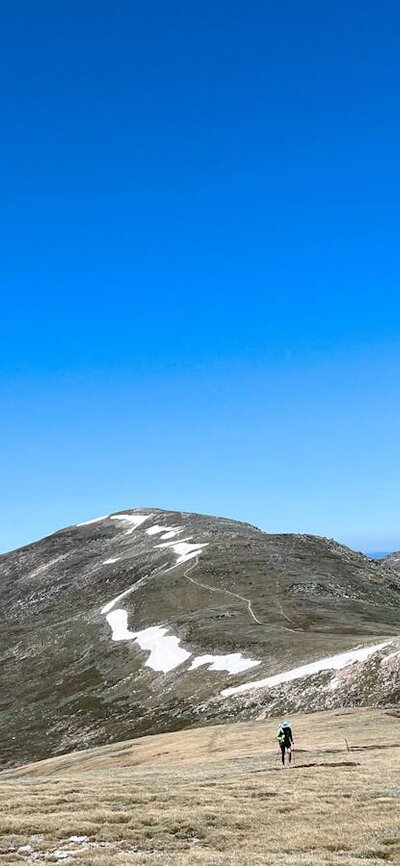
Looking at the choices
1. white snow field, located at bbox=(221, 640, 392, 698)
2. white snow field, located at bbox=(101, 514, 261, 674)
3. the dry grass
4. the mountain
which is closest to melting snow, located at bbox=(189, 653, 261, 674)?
white snow field, located at bbox=(101, 514, 261, 674)

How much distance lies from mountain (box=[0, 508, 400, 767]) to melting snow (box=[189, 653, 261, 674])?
244mm

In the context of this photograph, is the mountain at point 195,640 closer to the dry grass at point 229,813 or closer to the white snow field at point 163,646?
the white snow field at point 163,646

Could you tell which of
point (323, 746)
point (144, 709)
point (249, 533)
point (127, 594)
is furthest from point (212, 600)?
point (323, 746)

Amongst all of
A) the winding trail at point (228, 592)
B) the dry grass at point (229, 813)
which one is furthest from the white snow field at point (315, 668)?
the dry grass at point (229, 813)

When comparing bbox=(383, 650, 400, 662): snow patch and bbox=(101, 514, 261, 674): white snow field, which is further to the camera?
bbox=(101, 514, 261, 674): white snow field

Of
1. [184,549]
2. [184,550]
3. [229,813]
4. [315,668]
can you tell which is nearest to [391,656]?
[315,668]

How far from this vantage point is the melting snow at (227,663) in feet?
274

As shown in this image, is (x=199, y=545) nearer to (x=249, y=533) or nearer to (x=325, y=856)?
(x=249, y=533)

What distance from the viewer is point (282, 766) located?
121ft

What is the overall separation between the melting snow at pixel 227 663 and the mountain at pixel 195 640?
0.80 ft

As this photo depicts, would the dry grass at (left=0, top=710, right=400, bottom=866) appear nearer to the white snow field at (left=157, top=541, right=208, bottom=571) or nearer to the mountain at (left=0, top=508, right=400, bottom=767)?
the mountain at (left=0, top=508, right=400, bottom=767)

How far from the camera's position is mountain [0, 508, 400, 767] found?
71062mm

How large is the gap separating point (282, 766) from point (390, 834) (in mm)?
14978

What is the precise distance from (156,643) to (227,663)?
83.0ft
